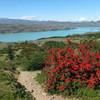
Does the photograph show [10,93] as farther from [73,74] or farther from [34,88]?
[73,74]

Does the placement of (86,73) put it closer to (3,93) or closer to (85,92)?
(85,92)

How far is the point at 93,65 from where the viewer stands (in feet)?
23.6

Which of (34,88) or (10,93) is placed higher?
(10,93)

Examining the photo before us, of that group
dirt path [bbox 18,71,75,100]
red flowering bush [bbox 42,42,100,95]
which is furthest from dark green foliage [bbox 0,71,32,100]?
red flowering bush [bbox 42,42,100,95]

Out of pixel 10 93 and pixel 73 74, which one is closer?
pixel 10 93

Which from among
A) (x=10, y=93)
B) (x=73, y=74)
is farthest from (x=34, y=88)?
(x=73, y=74)

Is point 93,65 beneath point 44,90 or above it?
above

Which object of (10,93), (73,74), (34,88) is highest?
(73,74)

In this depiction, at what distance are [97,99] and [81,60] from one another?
2177 mm

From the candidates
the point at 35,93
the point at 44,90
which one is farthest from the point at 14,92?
the point at 44,90

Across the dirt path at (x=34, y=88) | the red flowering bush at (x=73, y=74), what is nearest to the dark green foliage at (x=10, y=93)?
the dirt path at (x=34, y=88)

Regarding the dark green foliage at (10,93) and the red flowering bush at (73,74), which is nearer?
the dark green foliage at (10,93)

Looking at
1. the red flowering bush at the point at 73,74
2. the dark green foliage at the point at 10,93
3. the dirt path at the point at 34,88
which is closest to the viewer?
the dark green foliage at the point at 10,93

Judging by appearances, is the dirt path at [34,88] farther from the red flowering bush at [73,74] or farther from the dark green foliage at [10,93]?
the dark green foliage at [10,93]
